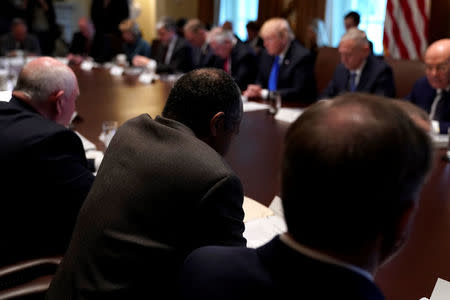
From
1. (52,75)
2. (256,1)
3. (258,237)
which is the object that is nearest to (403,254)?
(258,237)

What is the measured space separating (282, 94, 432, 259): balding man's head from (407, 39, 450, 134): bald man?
230cm

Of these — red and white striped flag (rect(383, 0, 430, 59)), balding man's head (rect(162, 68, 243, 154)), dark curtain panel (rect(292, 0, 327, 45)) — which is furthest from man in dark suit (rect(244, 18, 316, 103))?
dark curtain panel (rect(292, 0, 327, 45))

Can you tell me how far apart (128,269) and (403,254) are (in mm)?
Result: 839

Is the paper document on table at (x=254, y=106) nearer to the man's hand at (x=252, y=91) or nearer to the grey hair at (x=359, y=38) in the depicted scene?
the man's hand at (x=252, y=91)

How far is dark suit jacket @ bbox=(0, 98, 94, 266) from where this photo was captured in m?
1.57

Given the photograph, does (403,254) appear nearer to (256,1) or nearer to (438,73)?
(438,73)

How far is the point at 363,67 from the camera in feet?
12.5

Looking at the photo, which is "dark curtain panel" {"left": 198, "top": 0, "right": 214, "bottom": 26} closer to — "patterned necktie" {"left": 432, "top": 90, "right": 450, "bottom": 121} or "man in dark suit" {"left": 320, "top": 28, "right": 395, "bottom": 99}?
"man in dark suit" {"left": 320, "top": 28, "right": 395, "bottom": 99}

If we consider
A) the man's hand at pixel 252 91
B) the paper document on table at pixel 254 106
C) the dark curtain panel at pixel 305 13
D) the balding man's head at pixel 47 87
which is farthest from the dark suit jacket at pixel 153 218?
the dark curtain panel at pixel 305 13

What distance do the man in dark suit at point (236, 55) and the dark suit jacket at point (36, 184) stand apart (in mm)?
3453

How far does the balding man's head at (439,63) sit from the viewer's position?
3.04 metres

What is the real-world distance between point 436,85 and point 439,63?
0.60 ft

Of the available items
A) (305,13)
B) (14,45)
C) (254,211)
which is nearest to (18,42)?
(14,45)

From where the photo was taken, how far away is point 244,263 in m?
0.77
